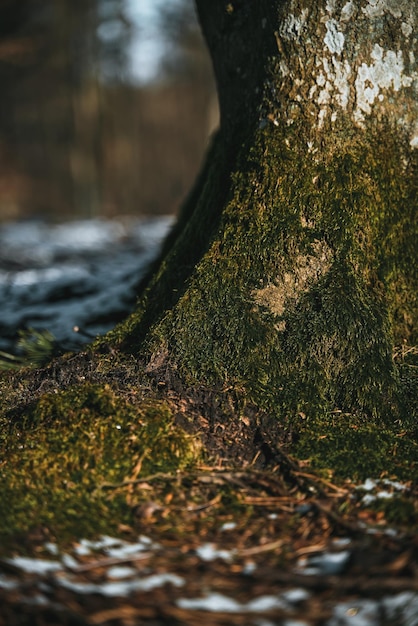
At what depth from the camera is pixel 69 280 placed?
5.62 meters

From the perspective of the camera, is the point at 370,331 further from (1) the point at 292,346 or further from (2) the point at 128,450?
(2) the point at 128,450

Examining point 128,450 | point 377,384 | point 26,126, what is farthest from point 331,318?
point 26,126

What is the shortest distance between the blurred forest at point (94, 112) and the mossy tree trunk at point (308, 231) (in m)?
14.4

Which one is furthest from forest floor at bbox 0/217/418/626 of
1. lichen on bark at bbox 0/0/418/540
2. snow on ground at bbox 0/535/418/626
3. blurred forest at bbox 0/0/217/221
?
blurred forest at bbox 0/0/217/221

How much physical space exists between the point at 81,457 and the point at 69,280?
3796mm

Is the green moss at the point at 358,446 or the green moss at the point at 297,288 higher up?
the green moss at the point at 297,288

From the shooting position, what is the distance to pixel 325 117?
106 inches

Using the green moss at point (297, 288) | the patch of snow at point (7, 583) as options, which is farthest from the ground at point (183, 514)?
the green moss at point (297, 288)

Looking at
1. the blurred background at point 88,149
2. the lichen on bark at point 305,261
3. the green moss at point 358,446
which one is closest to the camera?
the green moss at point 358,446

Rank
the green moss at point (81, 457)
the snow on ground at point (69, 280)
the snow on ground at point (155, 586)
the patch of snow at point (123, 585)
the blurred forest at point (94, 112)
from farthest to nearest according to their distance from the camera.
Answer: the blurred forest at point (94, 112), the snow on ground at point (69, 280), the green moss at point (81, 457), the patch of snow at point (123, 585), the snow on ground at point (155, 586)

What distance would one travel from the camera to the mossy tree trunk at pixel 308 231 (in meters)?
2.49

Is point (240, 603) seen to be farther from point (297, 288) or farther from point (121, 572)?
point (297, 288)

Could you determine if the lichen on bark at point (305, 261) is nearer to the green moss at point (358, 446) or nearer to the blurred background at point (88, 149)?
the green moss at point (358, 446)

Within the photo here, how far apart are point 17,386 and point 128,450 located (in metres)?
0.70
